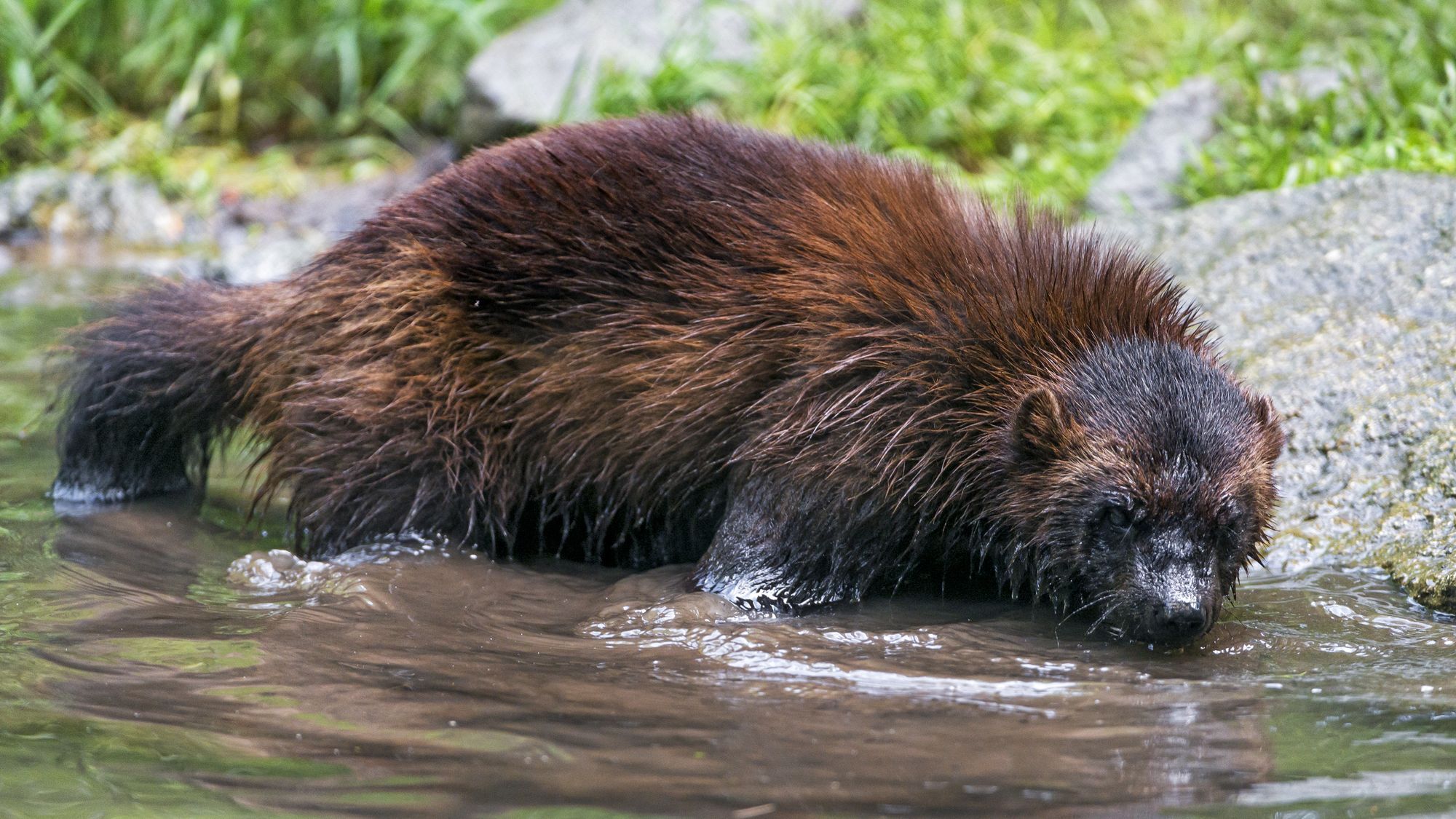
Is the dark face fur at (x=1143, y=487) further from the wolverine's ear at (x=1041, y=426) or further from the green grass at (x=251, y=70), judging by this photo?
the green grass at (x=251, y=70)

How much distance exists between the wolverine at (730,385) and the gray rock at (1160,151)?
3.20 meters

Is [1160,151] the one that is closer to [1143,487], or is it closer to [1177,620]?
[1143,487]

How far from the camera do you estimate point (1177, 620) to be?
3521 mm

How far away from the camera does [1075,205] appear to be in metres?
7.84

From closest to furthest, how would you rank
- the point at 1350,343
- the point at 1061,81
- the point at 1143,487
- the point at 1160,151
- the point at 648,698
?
the point at 648,698 → the point at 1143,487 → the point at 1350,343 → the point at 1160,151 → the point at 1061,81

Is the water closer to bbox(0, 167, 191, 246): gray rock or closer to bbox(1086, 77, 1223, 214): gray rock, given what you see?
bbox(1086, 77, 1223, 214): gray rock

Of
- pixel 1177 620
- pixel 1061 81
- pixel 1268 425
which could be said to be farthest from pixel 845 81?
pixel 1177 620

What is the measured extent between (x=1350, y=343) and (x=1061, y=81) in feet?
14.5

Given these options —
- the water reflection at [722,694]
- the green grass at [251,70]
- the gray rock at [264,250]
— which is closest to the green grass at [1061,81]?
the gray rock at [264,250]

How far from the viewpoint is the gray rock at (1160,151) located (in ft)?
24.5

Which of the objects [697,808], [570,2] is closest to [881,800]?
[697,808]

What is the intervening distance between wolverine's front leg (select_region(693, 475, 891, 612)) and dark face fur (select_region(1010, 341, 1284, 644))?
470 mm

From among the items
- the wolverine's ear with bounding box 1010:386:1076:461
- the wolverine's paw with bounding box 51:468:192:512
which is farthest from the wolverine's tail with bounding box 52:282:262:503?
the wolverine's ear with bounding box 1010:386:1076:461

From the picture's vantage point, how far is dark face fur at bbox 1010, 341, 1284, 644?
362 centimetres
